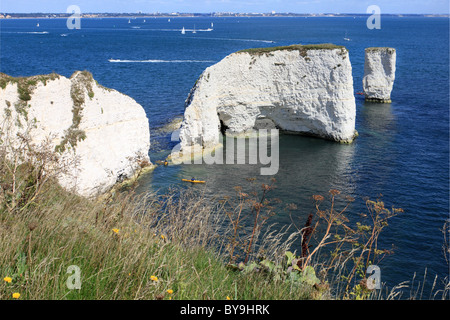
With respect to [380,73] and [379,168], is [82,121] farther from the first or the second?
[380,73]

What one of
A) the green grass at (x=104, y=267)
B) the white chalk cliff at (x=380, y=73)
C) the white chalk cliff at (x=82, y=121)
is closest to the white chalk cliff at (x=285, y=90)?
the white chalk cliff at (x=82, y=121)

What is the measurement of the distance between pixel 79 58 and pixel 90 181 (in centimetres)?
7942

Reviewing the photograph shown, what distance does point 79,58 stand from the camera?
94.0m

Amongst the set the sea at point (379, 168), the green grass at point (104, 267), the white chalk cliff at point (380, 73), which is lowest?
the sea at point (379, 168)

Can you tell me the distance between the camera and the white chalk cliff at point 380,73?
177ft

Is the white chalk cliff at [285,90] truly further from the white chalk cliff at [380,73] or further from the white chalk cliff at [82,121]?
the white chalk cliff at [380,73]

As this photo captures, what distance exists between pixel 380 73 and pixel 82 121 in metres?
44.0

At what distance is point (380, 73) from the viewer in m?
54.3

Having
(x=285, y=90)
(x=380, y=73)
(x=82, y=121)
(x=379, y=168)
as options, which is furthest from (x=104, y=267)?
(x=380, y=73)

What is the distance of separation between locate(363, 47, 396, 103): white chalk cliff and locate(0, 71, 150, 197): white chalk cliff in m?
37.6

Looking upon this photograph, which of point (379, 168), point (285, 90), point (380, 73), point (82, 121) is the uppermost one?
point (380, 73)

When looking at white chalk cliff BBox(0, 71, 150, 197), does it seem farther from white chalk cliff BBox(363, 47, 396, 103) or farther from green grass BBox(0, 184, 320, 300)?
white chalk cliff BBox(363, 47, 396, 103)

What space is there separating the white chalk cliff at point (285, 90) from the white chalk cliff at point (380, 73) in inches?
789
